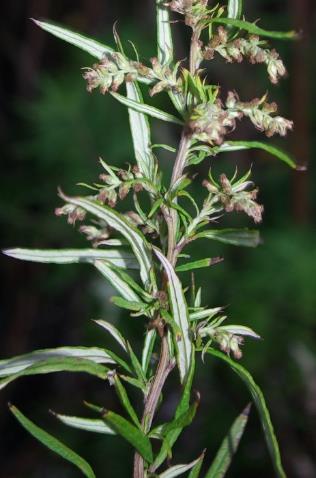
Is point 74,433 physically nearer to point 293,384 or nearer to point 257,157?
point 293,384

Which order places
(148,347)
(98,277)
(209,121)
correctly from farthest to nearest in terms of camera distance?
(98,277) < (148,347) < (209,121)

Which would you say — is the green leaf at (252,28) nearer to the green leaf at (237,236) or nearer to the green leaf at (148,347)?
the green leaf at (237,236)

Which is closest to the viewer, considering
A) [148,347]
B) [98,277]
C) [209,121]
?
[209,121]

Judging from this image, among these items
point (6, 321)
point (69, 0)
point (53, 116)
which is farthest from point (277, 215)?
point (69, 0)

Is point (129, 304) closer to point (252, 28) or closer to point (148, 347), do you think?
point (148, 347)

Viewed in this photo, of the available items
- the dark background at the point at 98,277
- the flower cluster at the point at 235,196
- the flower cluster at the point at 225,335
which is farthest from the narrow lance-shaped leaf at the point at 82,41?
the dark background at the point at 98,277

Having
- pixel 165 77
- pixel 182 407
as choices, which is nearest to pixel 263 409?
pixel 182 407

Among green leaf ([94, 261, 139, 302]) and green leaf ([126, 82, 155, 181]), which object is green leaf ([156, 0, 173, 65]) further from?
green leaf ([94, 261, 139, 302])
